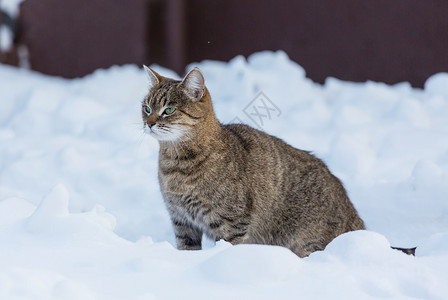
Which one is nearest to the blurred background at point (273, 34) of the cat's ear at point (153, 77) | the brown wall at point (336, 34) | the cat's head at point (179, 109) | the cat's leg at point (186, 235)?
the brown wall at point (336, 34)

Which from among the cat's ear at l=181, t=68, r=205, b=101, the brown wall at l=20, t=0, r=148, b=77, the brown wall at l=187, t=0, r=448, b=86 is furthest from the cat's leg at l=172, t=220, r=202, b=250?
the brown wall at l=20, t=0, r=148, b=77

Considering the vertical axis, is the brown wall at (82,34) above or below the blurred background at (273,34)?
below

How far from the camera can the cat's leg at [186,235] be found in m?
4.36

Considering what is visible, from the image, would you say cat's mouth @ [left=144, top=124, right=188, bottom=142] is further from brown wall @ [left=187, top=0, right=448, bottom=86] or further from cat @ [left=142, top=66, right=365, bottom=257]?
brown wall @ [left=187, top=0, right=448, bottom=86]

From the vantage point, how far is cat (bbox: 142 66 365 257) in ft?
13.4

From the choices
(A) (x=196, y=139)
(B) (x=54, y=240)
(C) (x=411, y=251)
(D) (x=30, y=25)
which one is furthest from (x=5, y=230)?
(D) (x=30, y=25)

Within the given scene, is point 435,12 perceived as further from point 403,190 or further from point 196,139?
Result: point 196,139

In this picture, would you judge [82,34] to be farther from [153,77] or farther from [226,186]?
[226,186]

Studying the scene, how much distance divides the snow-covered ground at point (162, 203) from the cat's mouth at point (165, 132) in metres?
0.68

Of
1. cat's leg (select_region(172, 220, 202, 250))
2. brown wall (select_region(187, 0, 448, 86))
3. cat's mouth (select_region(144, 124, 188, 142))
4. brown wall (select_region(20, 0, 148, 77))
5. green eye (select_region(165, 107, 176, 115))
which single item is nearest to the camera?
cat's mouth (select_region(144, 124, 188, 142))

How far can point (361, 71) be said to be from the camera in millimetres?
8422

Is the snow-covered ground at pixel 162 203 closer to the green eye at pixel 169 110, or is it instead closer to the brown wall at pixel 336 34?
the brown wall at pixel 336 34

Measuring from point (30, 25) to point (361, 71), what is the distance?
22.8ft

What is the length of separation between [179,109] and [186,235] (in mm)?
963
